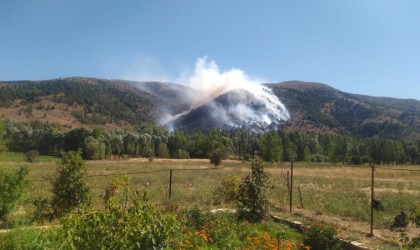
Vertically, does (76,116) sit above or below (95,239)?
above

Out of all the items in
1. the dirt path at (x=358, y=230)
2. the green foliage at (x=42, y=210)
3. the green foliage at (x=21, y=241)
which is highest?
the green foliage at (x=21, y=241)

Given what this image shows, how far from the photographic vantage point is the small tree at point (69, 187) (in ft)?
41.7

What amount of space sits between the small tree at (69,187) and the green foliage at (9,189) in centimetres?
116

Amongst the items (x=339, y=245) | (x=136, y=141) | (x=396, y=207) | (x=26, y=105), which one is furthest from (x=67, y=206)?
(x=26, y=105)

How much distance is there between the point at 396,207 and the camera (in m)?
18.0

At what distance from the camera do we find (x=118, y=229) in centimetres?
441

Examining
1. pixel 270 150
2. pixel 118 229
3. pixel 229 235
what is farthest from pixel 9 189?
pixel 270 150

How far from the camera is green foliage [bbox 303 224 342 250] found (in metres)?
9.88

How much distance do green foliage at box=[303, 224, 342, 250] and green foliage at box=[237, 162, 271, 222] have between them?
3.80 m

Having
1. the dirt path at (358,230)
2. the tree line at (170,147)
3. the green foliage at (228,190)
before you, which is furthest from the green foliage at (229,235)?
the tree line at (170,147)

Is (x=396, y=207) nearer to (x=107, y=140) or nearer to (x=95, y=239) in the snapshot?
(x=95, y=239)

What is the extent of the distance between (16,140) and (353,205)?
107m

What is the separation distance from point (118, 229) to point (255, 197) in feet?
33.6

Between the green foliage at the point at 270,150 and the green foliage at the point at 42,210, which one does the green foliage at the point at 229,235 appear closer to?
the green foliage at the point at 42,210
